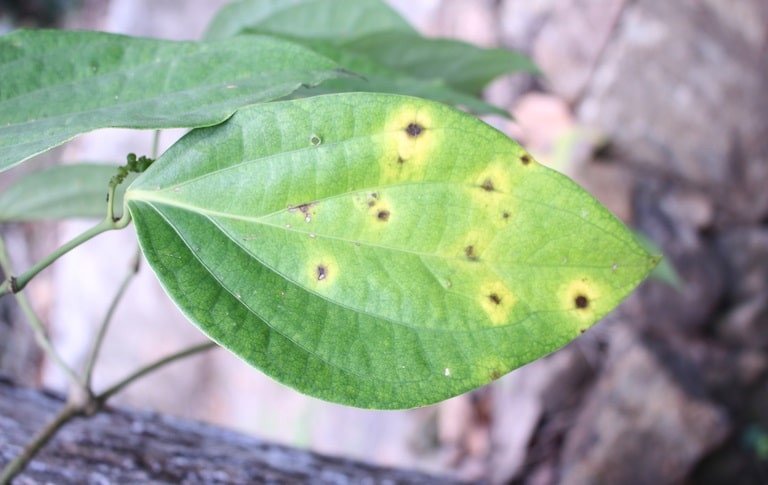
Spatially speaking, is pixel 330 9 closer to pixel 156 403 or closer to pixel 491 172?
pixel 491 172

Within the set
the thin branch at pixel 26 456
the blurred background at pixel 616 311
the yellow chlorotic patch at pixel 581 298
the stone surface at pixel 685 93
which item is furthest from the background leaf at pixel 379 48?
the stone surface at pixel 685 93

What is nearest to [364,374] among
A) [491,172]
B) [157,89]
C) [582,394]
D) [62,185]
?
[491,172]

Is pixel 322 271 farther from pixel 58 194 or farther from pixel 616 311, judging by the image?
pixel 616 311

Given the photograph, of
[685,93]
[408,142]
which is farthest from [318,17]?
[685,93]

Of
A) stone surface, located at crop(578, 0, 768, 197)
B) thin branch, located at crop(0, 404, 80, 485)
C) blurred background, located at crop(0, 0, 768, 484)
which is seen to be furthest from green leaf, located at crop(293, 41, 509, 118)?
stone surface, located at crop(578, 0, 768, 197)

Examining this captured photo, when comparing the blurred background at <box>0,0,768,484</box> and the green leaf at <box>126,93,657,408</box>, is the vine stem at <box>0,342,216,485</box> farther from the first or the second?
the blurred background at <box>0,0,768,484</box>

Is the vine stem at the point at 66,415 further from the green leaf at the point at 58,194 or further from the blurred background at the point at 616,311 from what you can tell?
the blurred background at the point at 616,311
